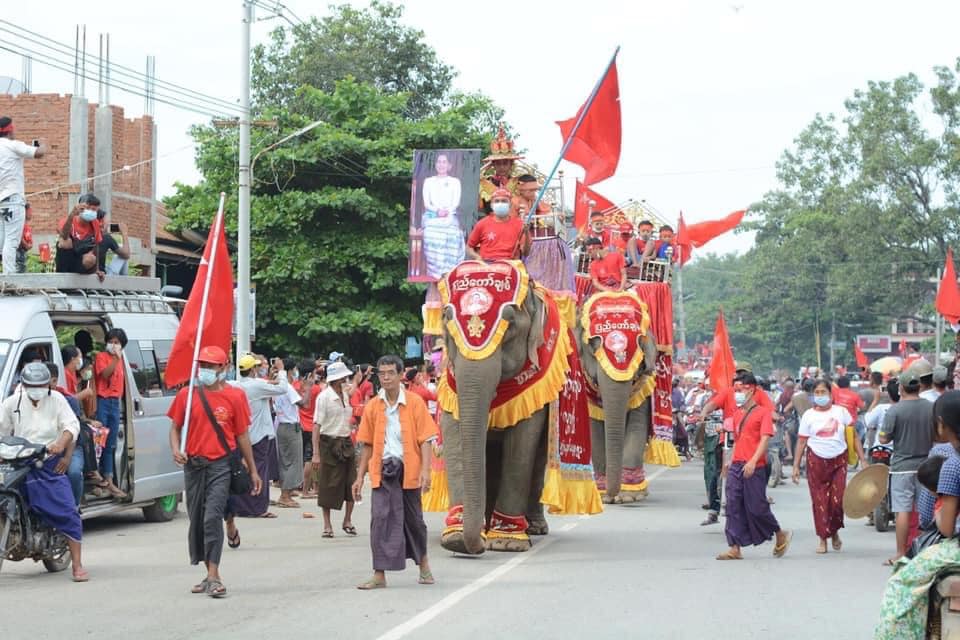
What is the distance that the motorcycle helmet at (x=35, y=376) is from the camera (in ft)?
37.7

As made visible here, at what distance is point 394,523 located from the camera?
10672 millimetres

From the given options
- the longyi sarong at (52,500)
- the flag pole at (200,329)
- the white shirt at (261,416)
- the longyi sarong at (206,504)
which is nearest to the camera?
the longyi sarong at (206,504)

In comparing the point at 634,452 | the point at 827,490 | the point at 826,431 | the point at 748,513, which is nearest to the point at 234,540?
the point at 748,513

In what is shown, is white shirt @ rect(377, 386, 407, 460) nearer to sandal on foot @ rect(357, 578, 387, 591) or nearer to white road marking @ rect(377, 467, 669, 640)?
sandal on foot @ rect(357, 578, 387, 591)

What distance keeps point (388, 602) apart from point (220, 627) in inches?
52.1

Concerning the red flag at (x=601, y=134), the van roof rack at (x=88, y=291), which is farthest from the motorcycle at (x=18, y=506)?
the red flag at (x=601, y=134)

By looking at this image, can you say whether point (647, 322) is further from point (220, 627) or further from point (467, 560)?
point (220, 627)

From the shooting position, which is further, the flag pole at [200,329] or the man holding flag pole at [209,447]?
the flag pole at [200,329]

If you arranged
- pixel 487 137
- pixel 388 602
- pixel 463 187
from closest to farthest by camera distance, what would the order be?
pixel 388 602
pixel 463 187
pixel 487 137

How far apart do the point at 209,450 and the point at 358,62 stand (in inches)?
1352

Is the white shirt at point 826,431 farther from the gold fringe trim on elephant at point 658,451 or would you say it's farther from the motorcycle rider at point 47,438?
the motorcycle rider at point 47,438

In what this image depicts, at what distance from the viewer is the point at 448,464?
507 inches

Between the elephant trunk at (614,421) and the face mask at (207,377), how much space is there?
7.75 meters

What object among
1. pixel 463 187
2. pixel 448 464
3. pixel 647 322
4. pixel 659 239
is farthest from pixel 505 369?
pixel 463 187
